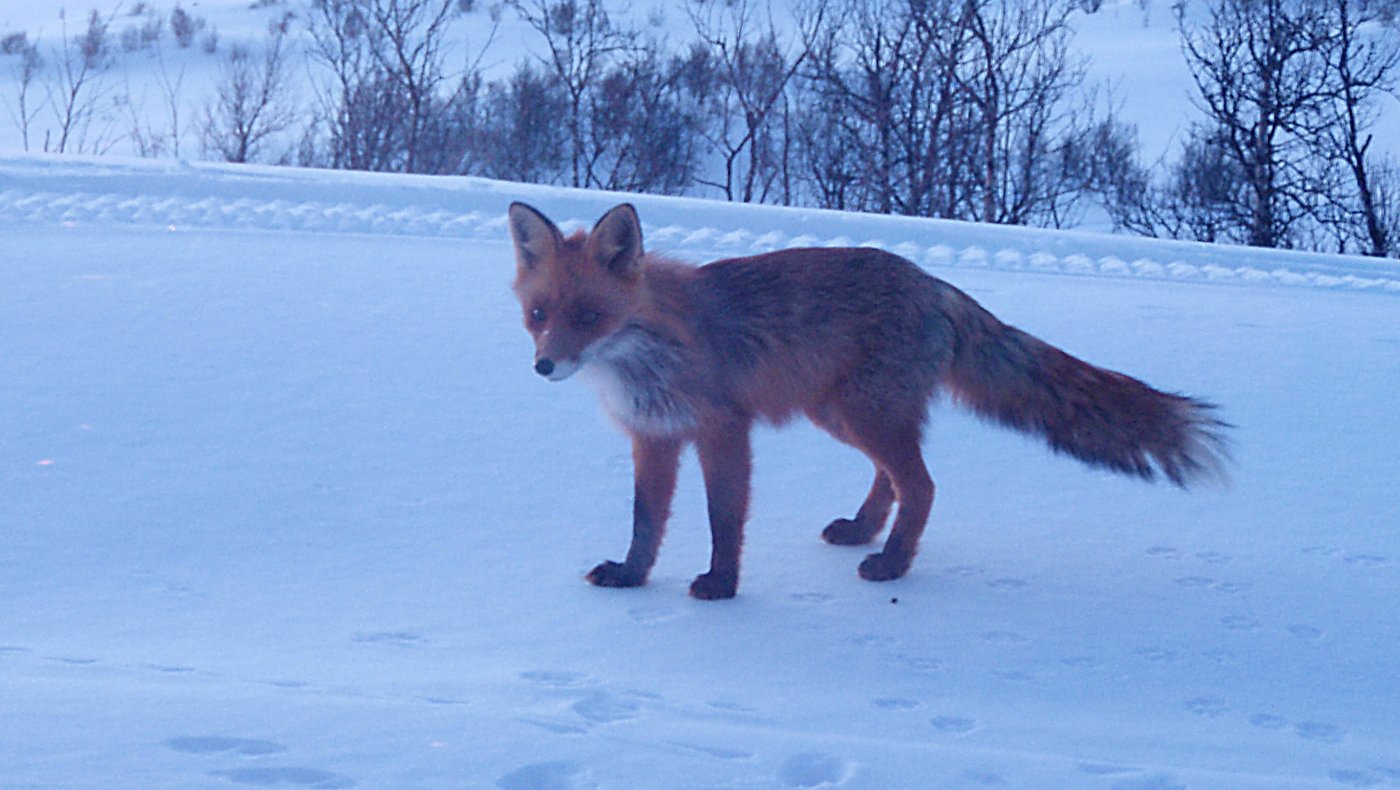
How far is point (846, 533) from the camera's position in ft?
15.8

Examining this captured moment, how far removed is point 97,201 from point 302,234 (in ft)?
5.04

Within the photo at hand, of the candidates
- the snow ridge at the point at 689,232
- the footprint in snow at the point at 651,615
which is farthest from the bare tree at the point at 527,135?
the footprint in snow at the point at 651,615

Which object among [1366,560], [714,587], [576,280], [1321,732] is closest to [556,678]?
[714,587]

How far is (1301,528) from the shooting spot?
482 cm

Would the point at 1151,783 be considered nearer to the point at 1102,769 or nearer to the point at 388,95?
the point at 1102,769

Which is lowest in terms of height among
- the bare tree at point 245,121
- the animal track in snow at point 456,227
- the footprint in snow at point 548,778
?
the footprint in snow at point 548,778

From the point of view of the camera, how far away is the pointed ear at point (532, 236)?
414 cm

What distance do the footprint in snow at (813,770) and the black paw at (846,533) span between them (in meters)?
1.99

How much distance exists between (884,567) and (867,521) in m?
0.40

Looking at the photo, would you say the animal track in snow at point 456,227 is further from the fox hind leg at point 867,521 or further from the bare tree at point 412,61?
the bare tree at point 412,61

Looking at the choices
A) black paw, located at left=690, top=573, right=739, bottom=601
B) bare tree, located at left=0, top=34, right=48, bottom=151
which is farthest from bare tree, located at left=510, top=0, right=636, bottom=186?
black paw, located at left=690, top=573, right=739, bottom=601

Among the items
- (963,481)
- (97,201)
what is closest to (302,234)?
(97,201)

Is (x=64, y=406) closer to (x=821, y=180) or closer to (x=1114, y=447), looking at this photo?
(x=1114, y=447)

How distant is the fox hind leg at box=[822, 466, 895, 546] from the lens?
189 inches
